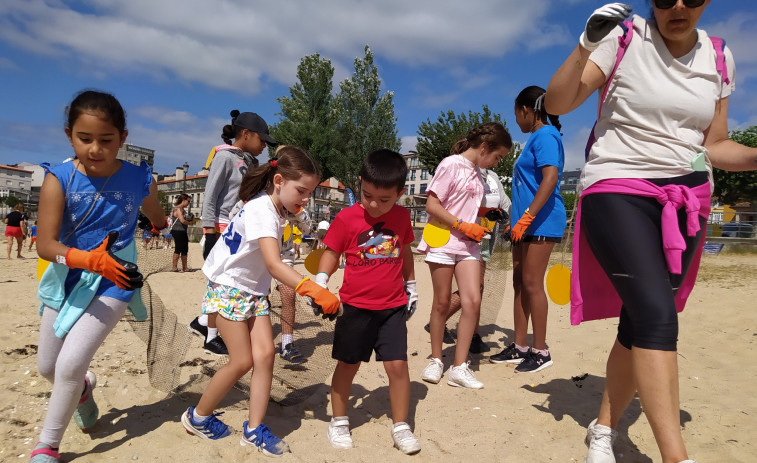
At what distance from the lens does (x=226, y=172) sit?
4.06 m

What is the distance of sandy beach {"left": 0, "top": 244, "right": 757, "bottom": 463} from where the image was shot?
7.79 ft

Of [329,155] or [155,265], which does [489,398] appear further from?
[329,155]

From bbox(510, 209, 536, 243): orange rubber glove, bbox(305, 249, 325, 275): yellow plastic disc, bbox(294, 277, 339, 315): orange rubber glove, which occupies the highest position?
bbox(510, 209, 536, 243): orange rubber glove

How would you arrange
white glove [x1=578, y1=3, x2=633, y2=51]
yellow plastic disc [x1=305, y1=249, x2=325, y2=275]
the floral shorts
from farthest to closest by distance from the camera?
yellow plastic disc [x1=305, y1=249, x2=325, y2=275]
the floral shorts
white glove [x1=578, y1=3, x2=633, y2=51]

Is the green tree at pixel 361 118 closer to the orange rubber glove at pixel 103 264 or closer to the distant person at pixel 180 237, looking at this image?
the distant person at pixel 180 237

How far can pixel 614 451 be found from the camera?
7.73ft

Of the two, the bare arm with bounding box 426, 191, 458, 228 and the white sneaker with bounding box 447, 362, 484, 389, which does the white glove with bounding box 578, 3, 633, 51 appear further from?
the white sneaker with bounding box 447, 362, 484, 389

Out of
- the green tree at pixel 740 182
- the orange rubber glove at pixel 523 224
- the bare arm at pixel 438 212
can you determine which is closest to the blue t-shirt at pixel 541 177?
the orange rubber glove at pixel 523 224

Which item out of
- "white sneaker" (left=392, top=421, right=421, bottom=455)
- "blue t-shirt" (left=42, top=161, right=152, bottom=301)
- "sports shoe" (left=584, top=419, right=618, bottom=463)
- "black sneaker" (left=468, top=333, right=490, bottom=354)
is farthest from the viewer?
"black sneaker" (left=468, top=333, right=490, bottom=354)

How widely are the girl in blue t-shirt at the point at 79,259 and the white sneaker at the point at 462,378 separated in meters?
2.12

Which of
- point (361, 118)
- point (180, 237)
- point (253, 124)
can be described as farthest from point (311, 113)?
point (253, 124)

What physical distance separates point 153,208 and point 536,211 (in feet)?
8.10

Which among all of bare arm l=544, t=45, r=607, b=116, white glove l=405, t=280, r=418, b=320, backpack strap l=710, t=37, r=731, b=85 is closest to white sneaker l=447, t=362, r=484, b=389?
white glove l=405, t=280, r=418, b=320

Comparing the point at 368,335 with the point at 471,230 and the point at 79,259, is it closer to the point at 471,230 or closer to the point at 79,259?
the point at 471,230
